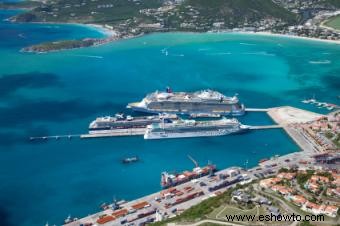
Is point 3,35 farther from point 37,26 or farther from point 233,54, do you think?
point 233,54

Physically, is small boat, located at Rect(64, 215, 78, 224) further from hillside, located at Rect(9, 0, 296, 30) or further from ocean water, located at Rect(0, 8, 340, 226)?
hillside, located at Rect(9, 0, 296, 30)

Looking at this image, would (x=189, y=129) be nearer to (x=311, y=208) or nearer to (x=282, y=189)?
(x=282, y=189)

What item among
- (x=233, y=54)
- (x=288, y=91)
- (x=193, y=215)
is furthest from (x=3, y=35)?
(x=193, y=215)

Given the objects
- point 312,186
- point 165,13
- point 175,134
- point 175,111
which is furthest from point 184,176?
point 165,13

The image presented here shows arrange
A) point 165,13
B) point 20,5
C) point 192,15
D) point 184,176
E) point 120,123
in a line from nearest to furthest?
1. point 184,176
2. point 120,123
3. point 192,15
4. point 165,13
5. point 20,5

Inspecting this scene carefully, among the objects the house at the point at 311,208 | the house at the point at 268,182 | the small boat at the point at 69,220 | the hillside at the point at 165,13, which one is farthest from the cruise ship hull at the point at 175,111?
the hillside at the point at 165,13

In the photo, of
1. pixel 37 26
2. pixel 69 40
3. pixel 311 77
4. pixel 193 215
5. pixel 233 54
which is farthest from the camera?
pixel 37 26
